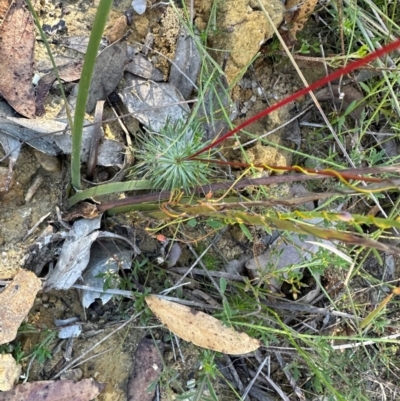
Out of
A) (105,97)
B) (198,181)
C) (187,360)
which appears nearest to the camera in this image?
(198,181)

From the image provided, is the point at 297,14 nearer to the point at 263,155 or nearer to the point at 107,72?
the point at 263,155

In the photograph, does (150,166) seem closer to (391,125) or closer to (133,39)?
(133,39)


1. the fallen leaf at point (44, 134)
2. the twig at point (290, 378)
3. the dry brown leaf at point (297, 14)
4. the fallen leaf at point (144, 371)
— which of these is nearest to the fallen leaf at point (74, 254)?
the fallen leaf at point (44, 134)

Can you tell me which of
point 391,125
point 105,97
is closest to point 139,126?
point 105,97

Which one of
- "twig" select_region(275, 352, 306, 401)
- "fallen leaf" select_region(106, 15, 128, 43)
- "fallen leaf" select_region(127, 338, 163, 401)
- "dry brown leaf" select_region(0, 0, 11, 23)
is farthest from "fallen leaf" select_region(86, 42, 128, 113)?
"twig" select_region(275, 352, 306, 401)

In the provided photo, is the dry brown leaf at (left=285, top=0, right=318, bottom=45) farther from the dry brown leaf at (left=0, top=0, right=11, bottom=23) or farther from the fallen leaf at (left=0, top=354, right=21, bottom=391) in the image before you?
the fallen leaf at (left=0, top=354, right=21, bottom=391)

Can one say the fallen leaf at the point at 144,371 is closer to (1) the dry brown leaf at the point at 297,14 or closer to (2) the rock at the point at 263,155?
(2) the rock at the point at 263,155
